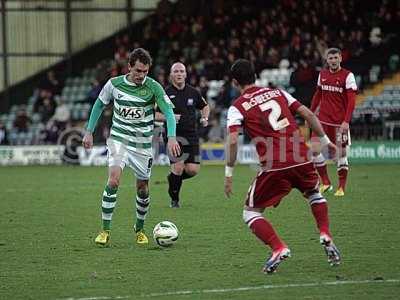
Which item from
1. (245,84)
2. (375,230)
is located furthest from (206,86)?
(245,84)

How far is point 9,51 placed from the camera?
36.7 meters

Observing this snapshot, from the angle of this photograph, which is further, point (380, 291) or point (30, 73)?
point (30, 73)

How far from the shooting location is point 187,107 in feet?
53.4

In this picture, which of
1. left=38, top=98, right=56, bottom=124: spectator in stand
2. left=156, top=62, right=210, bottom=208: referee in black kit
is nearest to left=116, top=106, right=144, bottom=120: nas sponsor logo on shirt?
left=156, top=62, right=210, bottom=208: referee in black kit

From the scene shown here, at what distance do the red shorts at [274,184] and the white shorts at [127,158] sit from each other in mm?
2507

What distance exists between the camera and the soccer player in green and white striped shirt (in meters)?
11.5

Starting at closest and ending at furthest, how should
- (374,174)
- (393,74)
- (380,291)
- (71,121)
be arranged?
(380,291)
(374,174)
(393,74)
(71,121)

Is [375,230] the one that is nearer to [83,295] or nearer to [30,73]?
[83,295]

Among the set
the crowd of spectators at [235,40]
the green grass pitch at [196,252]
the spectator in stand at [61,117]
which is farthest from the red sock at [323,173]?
the spectator in stand at [61,117]

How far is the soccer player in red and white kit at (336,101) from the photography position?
55.4 feet

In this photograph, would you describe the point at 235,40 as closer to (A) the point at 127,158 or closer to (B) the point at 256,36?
(B) the point at 256,36

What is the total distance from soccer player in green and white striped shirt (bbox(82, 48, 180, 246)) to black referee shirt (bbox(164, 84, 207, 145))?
4.52m

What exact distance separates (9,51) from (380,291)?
3012cm

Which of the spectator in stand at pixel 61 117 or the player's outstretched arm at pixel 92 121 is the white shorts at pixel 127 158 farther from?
the spectator in stand at pixel 61 117
